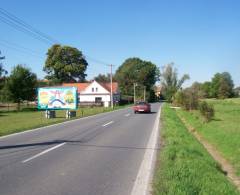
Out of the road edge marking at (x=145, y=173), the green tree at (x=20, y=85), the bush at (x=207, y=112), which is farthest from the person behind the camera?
the green tree at (x=20, y=85)

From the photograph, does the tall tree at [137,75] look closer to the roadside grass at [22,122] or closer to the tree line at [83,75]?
the tree line at [83,75]

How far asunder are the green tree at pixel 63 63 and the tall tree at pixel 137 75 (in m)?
16.6

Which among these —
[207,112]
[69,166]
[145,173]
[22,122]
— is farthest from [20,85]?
[145,173]

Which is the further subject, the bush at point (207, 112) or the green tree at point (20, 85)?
the green tree at point (20, 85)

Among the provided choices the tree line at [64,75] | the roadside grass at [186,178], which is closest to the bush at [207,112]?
the roadside grass at [186,178]

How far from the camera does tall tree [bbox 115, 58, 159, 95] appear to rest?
396 feet

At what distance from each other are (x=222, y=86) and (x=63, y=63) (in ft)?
236

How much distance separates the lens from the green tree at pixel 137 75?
121 metres

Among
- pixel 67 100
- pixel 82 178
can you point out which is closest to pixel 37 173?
pixel 82 178

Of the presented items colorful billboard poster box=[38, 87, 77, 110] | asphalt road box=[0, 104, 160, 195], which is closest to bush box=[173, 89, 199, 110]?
colorful billboard poster box=[38, 87, 77, 110]

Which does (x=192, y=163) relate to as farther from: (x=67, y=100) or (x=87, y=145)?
(x=67, y=100)

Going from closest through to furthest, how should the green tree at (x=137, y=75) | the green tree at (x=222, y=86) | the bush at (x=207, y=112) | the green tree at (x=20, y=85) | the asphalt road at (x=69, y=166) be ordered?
the asphalt road at (x=69, y=166) < the bush at (x=207, y=112) < the green tree at (x=20, y=85) < the green tree at (x=137, y=75) < the green tree at (x=222, y=86)

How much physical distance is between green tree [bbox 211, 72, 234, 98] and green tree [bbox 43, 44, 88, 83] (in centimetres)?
6570

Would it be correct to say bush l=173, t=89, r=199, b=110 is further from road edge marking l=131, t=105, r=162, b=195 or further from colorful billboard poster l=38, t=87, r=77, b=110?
road edge marking l=131, t=105, r=162, b=195
